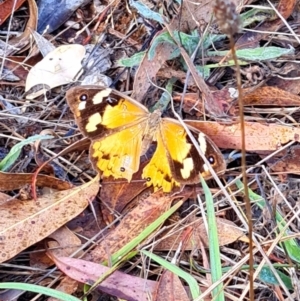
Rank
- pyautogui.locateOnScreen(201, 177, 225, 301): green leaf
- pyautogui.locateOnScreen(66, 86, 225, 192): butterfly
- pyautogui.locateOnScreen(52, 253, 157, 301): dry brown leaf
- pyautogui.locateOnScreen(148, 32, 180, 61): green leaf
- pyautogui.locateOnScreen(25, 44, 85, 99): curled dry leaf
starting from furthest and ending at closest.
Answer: pyautogui.locateOnScreen(25, 44, 85, 99): curled dry leaf < pyautogui.locateOnScreen(148, 32, 180, 61): green leaf < pyautogui.locateOnScreen(66, 86, 225, 192): butterfly < pyautogui.locateOnScreen(52, 253, 157, 301): dry brown leaf < pyautogui.locateOnScreen(201, 177, 225, 301): green leaf

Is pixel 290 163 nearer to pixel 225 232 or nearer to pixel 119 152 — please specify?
pixel 225 232

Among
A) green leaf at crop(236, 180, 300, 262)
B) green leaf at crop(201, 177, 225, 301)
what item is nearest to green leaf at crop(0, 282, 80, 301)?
green leaf at crop(201, 177, 225, 301)

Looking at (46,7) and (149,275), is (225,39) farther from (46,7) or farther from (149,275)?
(149,275)

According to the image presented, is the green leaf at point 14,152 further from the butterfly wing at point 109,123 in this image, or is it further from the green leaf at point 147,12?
the green leaf at point 147,12

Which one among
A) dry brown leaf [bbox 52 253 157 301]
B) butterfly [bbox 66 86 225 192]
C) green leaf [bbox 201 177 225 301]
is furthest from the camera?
butterfly [bbox 66 86 225 192]

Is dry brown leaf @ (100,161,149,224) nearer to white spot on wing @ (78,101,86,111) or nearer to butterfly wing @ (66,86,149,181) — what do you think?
butterfly wing @ (66,86,149,181)

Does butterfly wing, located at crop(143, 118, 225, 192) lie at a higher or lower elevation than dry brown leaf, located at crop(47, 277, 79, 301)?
higher

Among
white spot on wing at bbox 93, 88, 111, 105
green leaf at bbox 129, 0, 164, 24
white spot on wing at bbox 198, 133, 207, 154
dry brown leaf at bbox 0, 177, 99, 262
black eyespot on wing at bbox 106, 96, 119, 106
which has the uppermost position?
green leaf at bbox 129, 0, 164, 24

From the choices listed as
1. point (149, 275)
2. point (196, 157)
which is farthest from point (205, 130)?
point (149, 275)

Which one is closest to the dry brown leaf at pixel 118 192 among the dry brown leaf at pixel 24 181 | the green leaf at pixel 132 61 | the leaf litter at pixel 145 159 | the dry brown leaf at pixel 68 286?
the leaf litter at pixel 145 159
